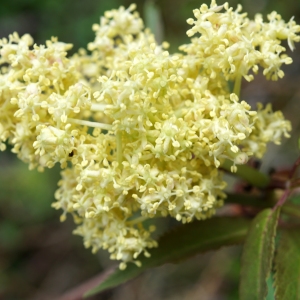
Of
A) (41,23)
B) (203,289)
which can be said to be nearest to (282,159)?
(203,289)

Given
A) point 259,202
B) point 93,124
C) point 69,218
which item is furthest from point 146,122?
point 69,218

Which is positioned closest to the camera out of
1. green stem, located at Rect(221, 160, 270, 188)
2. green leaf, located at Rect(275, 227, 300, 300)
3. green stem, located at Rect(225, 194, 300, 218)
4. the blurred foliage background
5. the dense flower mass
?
the dense flower mass

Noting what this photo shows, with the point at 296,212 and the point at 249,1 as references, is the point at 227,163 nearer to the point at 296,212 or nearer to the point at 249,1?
the point at 296,212

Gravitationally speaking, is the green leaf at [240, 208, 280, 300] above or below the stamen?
below

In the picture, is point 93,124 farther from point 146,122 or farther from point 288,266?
point 288,266

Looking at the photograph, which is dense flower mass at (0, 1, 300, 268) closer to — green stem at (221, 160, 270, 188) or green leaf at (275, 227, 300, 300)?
green stem at (221, 160, 270, 188)

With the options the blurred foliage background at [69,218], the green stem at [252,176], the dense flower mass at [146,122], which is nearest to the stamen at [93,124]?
the dense flower mass at [146,122]

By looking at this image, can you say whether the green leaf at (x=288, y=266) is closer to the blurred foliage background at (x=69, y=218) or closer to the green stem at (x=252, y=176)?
the green stem at (x=252, y=176)

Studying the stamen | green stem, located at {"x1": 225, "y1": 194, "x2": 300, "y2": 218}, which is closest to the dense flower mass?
the stamen
